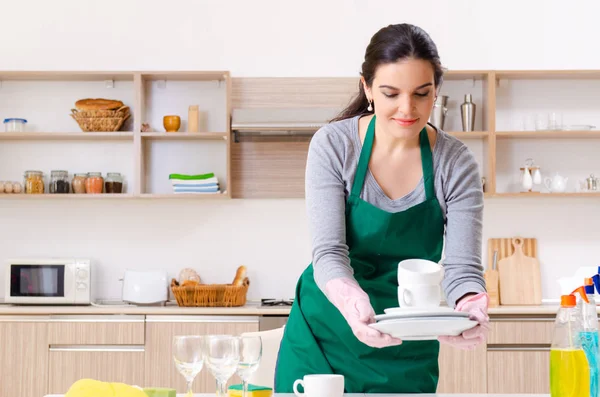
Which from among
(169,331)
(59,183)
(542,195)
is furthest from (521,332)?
(59,183)

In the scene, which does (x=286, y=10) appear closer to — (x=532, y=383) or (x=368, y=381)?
(x=532, y=383)

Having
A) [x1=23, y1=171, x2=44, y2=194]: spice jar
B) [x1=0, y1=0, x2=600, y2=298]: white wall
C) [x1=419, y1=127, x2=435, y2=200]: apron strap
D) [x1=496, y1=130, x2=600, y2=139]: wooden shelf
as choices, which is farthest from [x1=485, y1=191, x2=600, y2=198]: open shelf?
[x1=419, y1=127, x2=435, y2=200]: apron strap

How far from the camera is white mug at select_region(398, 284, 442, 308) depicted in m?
1.66

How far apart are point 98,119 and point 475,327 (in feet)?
10.8

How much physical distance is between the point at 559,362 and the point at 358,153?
0.71 meters

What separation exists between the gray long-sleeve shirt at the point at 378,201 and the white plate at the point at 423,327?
0.74 ft

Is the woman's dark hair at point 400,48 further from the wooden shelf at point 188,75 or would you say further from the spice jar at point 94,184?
the spice jar at point 94,184

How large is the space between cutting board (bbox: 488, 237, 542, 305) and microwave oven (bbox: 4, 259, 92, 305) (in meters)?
2.29

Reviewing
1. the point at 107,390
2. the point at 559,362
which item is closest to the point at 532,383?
the point at 559,362

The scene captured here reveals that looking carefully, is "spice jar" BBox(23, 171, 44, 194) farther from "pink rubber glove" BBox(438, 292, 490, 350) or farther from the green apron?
"pink rubber glove" BBox(438, 292, 490, 350)

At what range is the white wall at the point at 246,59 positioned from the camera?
467 centimetres

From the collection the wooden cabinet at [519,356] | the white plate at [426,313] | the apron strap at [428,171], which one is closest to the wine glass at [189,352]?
the white plate at [426,313]

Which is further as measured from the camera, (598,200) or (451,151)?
(598,200)

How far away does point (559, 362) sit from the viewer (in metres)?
1.53
